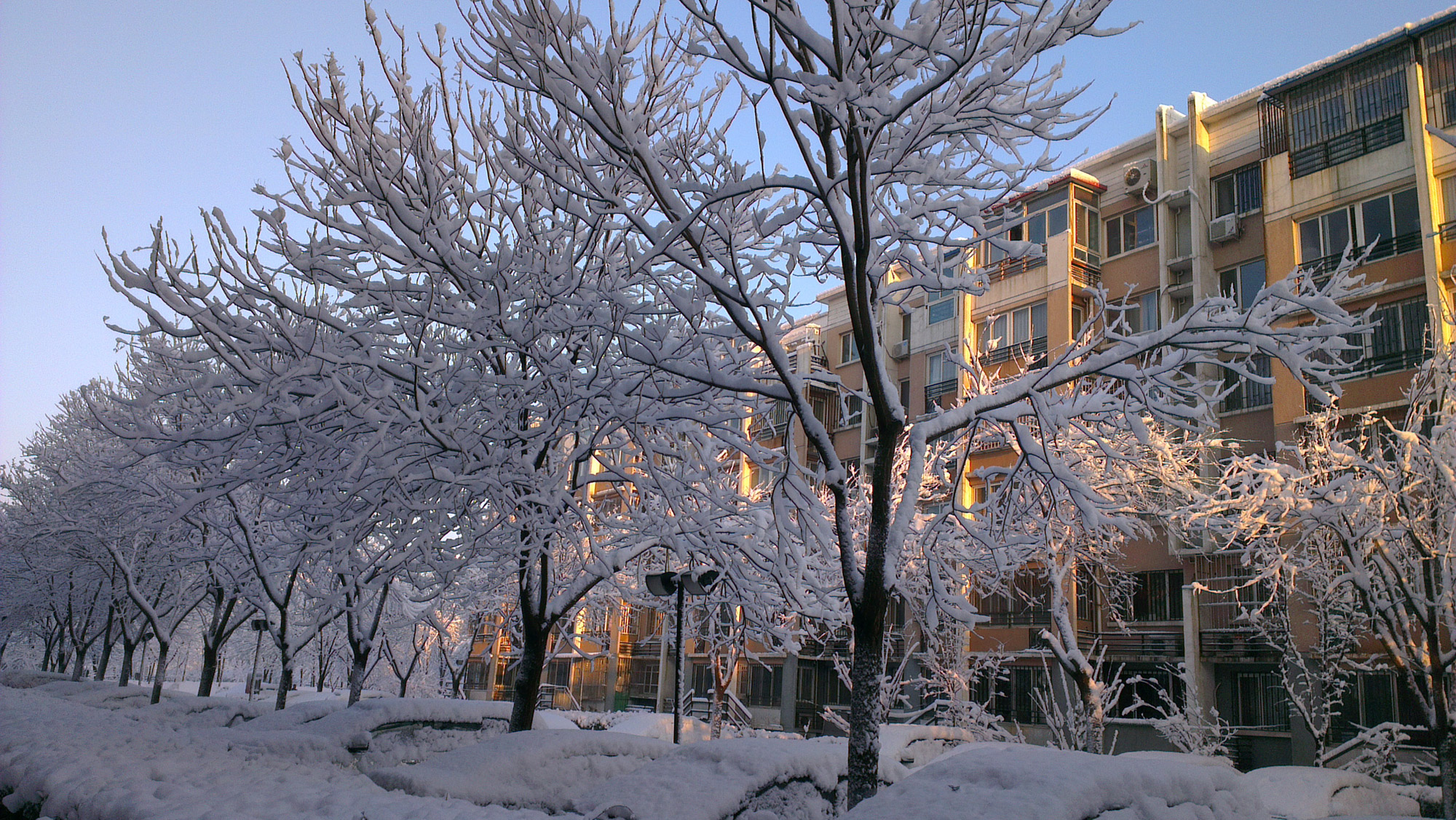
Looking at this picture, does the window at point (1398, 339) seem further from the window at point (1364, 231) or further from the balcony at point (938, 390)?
the balcony at point (938, 390)

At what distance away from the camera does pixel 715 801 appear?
25.4 feet

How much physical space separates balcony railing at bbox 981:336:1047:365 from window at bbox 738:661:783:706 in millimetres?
14328

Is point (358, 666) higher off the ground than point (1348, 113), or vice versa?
point (1348, 113)

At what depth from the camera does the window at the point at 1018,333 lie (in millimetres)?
29594

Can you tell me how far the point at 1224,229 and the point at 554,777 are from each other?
23588 mm

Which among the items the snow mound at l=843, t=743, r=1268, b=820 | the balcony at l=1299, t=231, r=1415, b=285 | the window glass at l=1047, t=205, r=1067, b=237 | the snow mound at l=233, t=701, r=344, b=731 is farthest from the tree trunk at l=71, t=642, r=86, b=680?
the balcony at l=1299, t=231, r=1415, b=285

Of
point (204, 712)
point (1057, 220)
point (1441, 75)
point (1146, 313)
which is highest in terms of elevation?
point (1441, 75)

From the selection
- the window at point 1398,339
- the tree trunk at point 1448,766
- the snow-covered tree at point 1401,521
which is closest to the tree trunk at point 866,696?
the snow-covered tree at point 1401,521

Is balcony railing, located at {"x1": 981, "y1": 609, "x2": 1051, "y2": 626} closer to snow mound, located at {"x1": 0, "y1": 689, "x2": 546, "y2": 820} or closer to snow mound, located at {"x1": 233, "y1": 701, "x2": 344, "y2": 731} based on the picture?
snow mound, located at {"x1": 233, "y1": 701, "x2": 344, "y2": 731}

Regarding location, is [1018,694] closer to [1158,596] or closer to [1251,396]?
[1158,596]

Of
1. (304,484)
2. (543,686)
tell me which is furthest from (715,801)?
(543,686)

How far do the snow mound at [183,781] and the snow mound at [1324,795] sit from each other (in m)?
10.5

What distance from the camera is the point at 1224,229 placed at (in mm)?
25859

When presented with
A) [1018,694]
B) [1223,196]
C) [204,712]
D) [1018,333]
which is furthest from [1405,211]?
[204,712]
